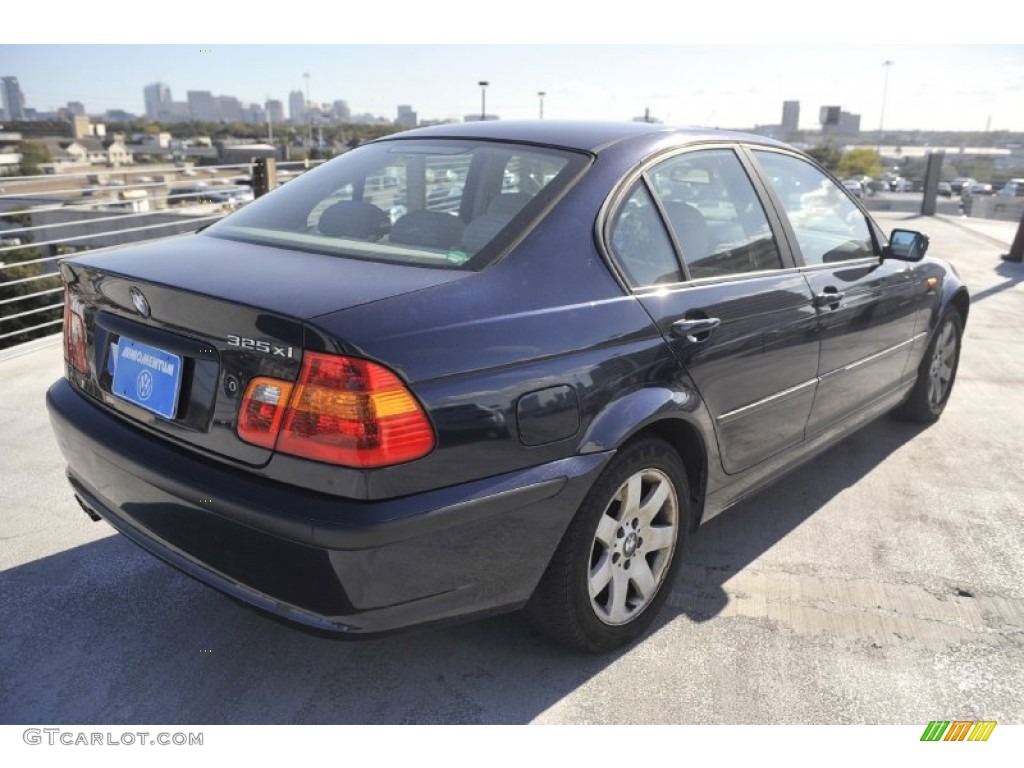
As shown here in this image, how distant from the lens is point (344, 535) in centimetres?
184

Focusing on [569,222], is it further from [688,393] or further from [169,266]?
[169,266]

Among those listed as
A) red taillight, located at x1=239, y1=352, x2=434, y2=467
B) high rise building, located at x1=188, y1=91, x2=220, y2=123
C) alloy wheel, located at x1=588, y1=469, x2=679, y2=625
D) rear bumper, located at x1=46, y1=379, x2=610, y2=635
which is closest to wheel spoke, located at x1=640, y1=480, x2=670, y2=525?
alloy wheel, located at x1=588, y1=469, x2=679, y2=625

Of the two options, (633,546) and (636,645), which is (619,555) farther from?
(636,645)

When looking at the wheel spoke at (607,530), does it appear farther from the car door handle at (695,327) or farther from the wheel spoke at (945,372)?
the wheel spoke at (945,372)

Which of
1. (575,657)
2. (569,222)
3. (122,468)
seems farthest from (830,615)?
(122,468)

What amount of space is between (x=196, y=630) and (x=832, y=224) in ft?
10.3

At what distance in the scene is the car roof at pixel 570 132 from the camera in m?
2.77

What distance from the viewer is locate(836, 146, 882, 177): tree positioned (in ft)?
241

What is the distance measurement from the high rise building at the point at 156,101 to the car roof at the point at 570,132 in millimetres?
124769

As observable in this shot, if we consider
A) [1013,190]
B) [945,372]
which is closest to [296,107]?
[1013,190]

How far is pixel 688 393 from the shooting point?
2.59 m

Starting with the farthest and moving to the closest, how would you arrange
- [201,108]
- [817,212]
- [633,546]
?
[201,108] → [817,212] → [633,546]
